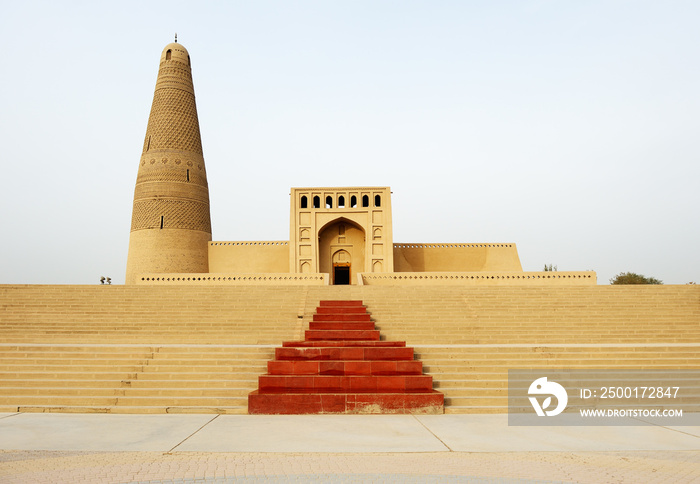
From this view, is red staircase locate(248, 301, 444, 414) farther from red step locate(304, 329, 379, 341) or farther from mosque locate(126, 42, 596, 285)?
mosque locate(126, 42, 596, 285)

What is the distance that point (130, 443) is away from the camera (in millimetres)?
4289

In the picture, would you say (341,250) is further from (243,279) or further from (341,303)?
(341,303)

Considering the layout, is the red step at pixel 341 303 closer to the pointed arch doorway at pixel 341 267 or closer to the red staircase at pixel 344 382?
the red staircase at pixel 344 382

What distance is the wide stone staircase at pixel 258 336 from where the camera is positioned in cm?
647

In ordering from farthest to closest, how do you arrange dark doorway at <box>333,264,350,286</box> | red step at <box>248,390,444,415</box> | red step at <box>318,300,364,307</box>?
dark doorway at <box>333,264,350,286</box>, red step at <box>318,300,364,307</box>, red step at <box>248,390,444,415</box>

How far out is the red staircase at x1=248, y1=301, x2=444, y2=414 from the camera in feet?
18.9

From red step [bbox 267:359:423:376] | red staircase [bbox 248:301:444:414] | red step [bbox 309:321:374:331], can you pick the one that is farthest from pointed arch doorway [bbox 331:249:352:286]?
red step [bbox 267:359:423:376]

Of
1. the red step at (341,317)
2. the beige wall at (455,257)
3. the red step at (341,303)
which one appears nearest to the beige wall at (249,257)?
the beige wall at (455,257)

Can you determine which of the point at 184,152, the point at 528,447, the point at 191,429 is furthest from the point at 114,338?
the point at 184,152

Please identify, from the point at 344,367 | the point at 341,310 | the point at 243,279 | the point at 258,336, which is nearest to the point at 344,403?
the point at 344,367

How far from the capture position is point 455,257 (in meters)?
23.7

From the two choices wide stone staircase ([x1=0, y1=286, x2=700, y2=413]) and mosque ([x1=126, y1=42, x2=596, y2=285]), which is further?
mosque ([x1=126, y1=42, x2=596, y2=285])

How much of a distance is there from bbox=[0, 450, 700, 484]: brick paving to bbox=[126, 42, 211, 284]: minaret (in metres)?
18.4

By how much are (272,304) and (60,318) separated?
15.0 ft
